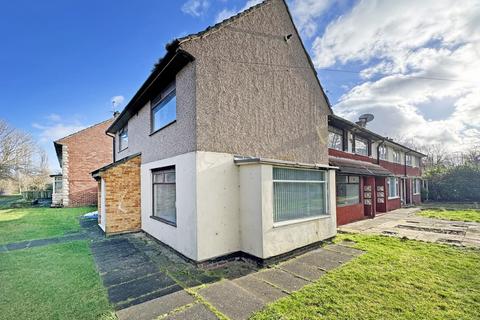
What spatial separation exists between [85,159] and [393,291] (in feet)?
82.5

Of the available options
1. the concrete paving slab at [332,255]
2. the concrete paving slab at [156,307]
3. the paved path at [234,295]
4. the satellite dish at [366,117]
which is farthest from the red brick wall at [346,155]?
the concrete paving slab at [156,307]

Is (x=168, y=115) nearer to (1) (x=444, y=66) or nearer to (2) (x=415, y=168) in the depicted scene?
(1) (x=444, y=66)

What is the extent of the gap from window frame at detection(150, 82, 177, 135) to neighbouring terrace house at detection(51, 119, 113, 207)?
659 inches

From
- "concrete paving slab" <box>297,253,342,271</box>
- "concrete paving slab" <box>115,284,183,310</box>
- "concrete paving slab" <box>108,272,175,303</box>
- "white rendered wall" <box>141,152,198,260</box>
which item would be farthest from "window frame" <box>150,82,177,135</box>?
"concrete paving slab" <box>297,253,342,271</box>

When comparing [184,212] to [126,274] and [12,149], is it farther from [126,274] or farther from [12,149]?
[12,149]

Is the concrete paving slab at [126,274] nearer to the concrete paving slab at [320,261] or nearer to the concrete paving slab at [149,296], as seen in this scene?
the concrete paving slab at [149,296]

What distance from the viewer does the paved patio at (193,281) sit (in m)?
3.89

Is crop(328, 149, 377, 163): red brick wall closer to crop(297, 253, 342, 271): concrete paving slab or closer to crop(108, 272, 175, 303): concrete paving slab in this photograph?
crop(297, 253, 342, 271): concrete paving slab

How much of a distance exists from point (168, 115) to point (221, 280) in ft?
18.2

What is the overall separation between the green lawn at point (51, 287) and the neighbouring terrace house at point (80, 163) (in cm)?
1568

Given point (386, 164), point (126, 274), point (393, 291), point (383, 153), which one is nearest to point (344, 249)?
point (393, 291)

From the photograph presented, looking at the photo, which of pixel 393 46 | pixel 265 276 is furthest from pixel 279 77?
pixel 265 276

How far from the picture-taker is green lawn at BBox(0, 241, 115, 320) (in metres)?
3.81

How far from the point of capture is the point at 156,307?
3941 mm
